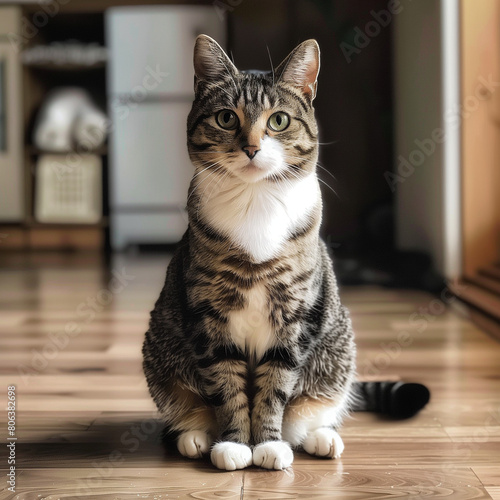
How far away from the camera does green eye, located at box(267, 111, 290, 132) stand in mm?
1131

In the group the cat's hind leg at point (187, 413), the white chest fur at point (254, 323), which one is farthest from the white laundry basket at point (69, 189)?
the white chest fur at point (254, 323)

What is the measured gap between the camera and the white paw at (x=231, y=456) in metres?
1.12

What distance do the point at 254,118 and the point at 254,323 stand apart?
0.34 meters

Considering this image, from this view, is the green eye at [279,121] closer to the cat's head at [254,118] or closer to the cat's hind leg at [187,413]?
the cat's head at [254,118]

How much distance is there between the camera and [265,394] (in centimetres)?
117

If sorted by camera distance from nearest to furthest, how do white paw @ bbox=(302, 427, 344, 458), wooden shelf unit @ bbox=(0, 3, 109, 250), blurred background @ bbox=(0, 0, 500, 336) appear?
1. white paw @ bbox=(302, 427, 344, 458)
2. blurred background @ bbox=(0, 0, 500, 336)
3. wooden shelf unit @ bbox=(0, 3, 109, 250)

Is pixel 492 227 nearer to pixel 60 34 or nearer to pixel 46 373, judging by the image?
pixel 46 373

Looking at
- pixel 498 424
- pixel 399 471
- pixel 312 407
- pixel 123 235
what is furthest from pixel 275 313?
pixel 123 235

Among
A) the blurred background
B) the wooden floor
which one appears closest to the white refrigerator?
the blurred background

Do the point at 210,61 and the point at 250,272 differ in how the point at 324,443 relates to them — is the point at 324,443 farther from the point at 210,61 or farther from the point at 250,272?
the point at 210,61

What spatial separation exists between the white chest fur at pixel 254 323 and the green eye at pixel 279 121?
26cm

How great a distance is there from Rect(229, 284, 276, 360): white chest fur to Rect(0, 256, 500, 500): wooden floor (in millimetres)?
212

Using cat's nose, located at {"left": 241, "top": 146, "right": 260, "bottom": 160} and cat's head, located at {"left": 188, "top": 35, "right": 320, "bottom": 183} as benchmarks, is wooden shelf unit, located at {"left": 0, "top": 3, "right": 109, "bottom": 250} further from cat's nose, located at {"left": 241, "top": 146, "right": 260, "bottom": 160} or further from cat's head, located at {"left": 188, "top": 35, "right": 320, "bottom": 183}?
cat's nose, located at {"left": 241, "top": 146, "right": 260, "bottom": 160}

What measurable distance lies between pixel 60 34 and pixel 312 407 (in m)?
4.37
